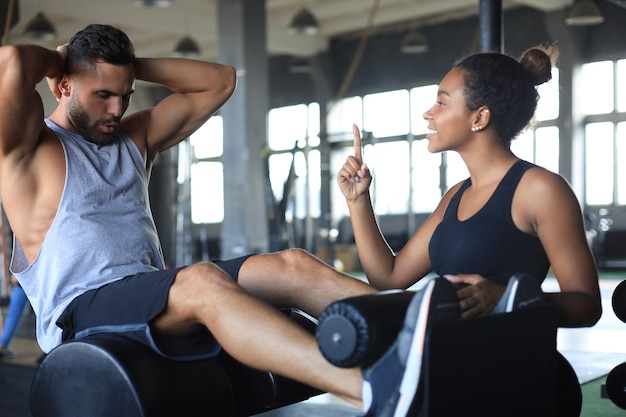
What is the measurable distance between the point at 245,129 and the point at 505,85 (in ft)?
24.3

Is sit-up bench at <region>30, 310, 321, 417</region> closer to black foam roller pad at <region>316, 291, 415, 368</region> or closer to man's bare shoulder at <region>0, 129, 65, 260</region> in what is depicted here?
man's bare shoulder at <region>0, 129, 65, 260</region>

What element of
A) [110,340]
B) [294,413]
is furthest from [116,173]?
[294,413]

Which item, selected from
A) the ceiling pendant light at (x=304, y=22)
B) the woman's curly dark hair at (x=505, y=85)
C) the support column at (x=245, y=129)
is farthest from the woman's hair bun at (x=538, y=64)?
the ceiling pendant light at (x=304, y=22)

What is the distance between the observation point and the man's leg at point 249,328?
1.41 metres

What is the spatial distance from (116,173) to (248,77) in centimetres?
733

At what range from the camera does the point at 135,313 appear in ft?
5.66

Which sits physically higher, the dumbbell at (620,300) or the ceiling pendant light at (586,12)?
the ceiling pendant light at (586,12)

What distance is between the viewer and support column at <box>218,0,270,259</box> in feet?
29.4

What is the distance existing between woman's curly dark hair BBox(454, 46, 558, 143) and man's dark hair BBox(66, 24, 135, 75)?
84 cm

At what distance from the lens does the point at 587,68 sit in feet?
35.0

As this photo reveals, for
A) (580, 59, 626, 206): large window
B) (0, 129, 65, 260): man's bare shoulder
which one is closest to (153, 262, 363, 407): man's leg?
(0, 129, 65, 260): man's bare shoulder

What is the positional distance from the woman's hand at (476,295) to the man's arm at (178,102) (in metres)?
1.11

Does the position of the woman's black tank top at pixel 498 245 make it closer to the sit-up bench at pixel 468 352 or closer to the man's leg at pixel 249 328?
the sit-up bench at pixel 468 352

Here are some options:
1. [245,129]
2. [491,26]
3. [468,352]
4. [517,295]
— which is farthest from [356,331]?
[245,129]
